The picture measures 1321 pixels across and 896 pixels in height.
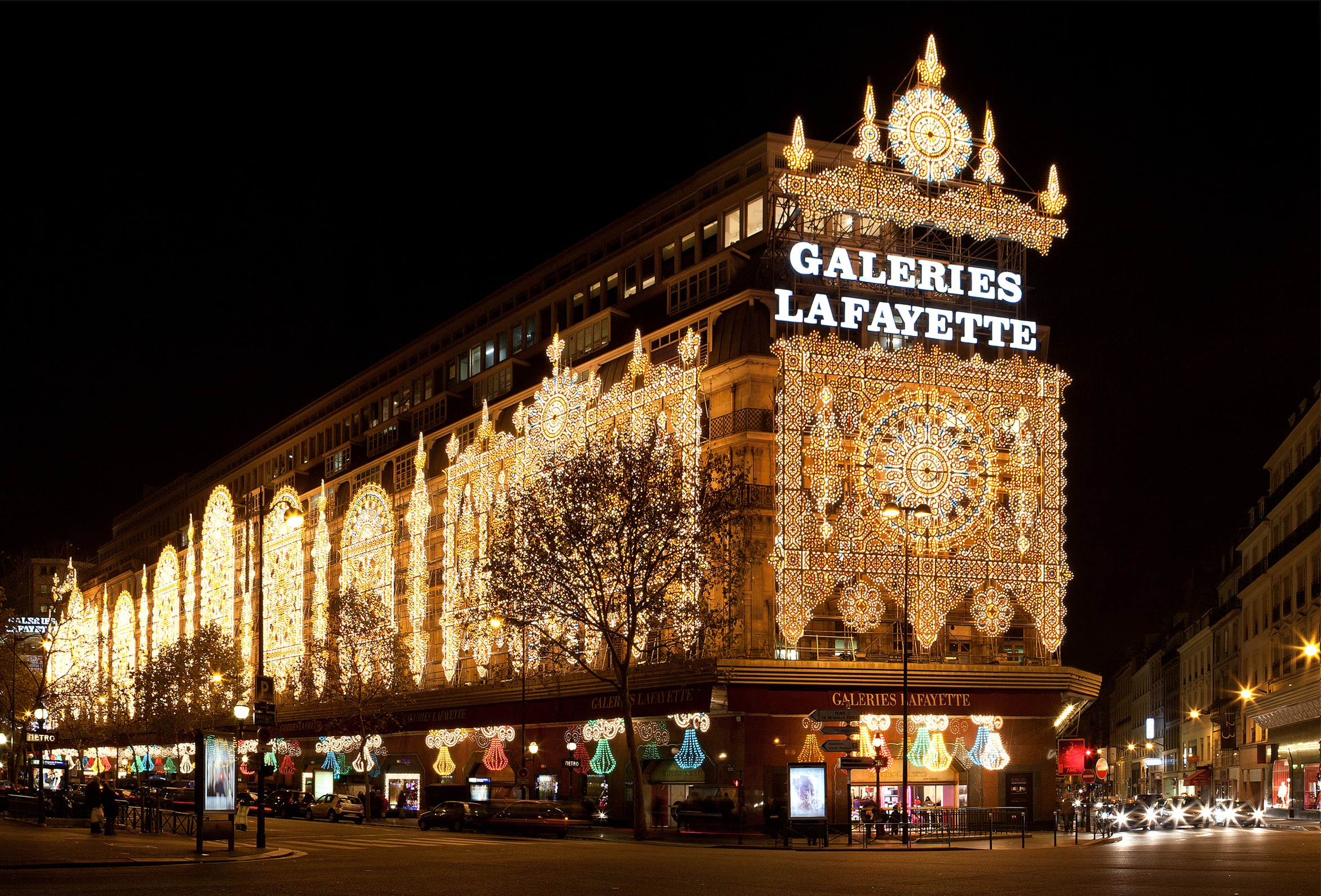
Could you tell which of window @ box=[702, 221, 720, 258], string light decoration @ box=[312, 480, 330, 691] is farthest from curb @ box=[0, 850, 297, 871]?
string light decoration @ box=[312, 480, 330, 691]

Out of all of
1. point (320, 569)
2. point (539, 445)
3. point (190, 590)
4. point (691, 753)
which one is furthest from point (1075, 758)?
point (190, 590)

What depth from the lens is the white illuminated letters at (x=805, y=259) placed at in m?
63.9

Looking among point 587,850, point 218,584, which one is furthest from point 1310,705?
point 218,584

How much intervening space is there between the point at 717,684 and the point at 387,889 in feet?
112

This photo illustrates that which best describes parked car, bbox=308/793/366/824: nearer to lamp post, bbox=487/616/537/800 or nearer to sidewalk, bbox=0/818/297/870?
lamp post, bbox=487/616/537/800

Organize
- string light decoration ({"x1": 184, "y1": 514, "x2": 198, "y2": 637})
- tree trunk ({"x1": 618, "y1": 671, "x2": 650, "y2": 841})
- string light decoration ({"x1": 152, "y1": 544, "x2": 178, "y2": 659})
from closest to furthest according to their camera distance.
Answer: tree trunk ({"x1": 618, "y1": 671, "x2": 650, "y2": 841}) → string light decoration ({"x1": 184, "y1": 514, "x2": 198, "y2": 637}) → string light decoration ({"x1": 152, "y1": 544, "x2": 178, "y2": 659})

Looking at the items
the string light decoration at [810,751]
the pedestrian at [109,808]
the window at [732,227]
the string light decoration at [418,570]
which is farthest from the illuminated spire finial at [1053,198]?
the pedestrian at [109,808]

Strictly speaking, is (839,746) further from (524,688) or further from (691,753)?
(524,688)

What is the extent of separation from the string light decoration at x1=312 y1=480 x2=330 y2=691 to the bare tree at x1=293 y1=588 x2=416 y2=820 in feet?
32.8

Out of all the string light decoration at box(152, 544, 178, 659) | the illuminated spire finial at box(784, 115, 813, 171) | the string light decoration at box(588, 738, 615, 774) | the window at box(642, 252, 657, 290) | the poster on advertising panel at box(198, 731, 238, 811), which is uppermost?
the illuminated spire finial at box(784, 115, 813, 171)

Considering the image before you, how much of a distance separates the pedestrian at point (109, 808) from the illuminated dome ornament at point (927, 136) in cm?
4139

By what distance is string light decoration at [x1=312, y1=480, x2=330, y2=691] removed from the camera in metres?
100

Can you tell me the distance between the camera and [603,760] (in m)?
67.9

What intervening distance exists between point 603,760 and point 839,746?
82.0ft
